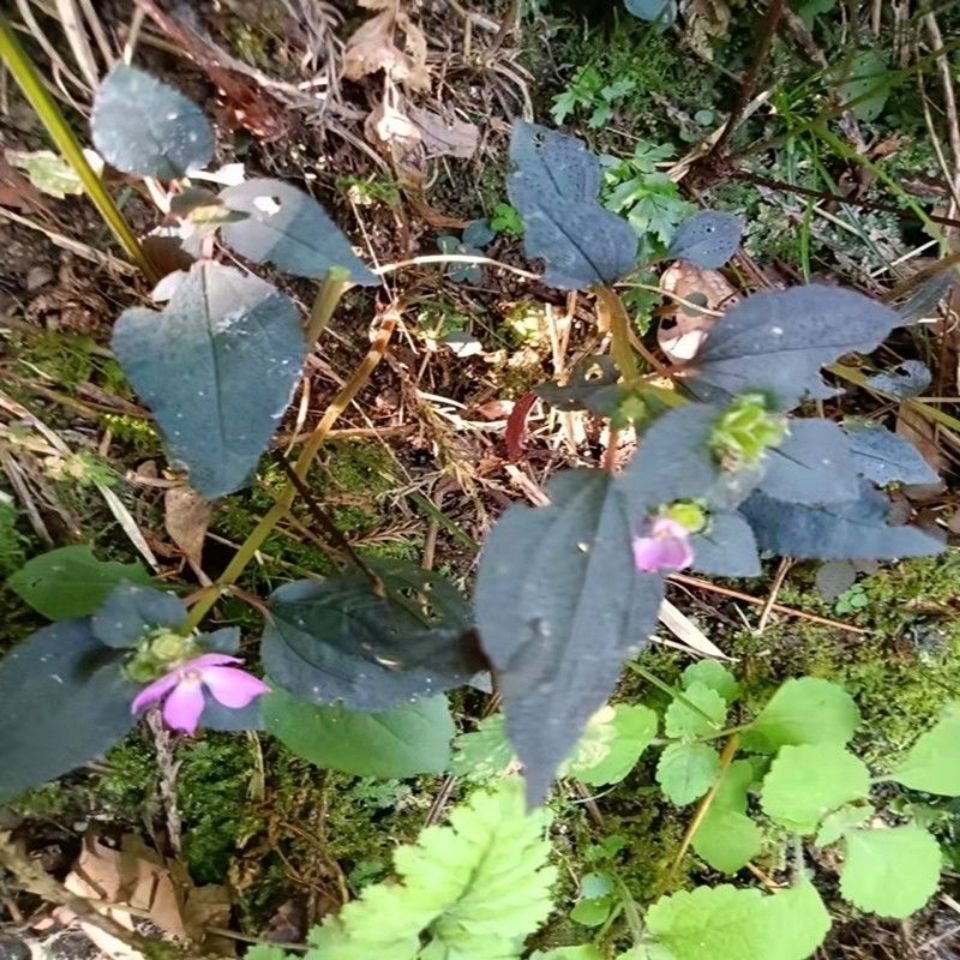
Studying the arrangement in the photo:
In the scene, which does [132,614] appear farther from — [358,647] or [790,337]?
[790,337]

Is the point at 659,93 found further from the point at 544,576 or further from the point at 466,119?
the point at 544,576

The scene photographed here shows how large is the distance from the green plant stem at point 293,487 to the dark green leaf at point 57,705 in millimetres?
96

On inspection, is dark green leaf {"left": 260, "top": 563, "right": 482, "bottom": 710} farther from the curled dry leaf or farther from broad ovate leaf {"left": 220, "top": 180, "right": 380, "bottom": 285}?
the curled dry leaf

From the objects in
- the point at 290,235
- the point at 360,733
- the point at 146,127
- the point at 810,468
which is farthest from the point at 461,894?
the point at 146,127

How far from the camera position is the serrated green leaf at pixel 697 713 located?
1.36 meters

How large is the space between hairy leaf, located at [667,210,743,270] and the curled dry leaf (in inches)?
4.9

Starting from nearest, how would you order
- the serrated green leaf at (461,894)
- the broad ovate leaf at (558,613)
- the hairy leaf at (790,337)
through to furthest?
the broad ovate leaf at (558,613), the hairy leaf at (790,337), the serrated green leaf at (461,894)

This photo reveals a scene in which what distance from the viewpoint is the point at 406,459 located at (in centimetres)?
130

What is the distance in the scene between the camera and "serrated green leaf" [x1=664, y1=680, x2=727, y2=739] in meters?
1.36

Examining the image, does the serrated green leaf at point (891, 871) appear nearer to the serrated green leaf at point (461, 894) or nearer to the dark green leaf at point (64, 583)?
the serrated green leaf at point (461, 894)

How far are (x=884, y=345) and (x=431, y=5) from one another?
754 millimetres

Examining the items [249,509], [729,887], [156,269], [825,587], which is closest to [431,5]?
[156,269]

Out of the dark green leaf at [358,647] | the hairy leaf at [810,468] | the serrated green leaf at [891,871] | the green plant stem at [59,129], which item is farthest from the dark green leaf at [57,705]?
the serrated green leaf at [891,871]

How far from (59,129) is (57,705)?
0.50 m
